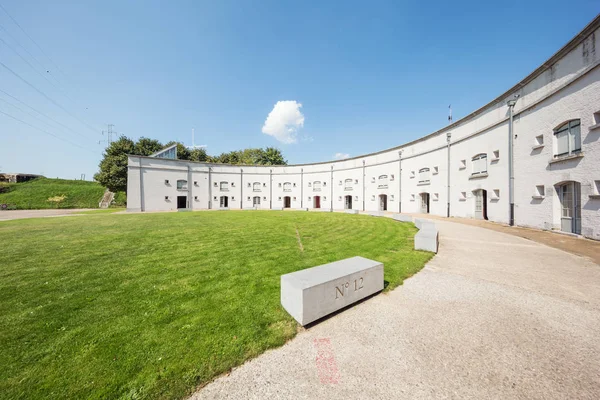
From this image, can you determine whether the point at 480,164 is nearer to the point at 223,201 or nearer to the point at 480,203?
the point at 480,203

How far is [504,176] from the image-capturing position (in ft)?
46.9

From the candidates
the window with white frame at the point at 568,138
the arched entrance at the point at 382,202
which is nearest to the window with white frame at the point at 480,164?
the window with white frame at the point at 568,138

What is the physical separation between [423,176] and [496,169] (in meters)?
8.03

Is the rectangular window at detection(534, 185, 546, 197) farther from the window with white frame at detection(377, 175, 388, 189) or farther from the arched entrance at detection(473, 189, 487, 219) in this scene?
the window with white frame at detection(377, 175, 388, 189)

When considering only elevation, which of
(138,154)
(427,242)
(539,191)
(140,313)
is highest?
(138,154)

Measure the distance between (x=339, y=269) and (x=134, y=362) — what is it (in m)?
3.32

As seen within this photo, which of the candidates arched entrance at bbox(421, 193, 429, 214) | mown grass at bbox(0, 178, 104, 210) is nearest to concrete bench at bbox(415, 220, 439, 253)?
arched entrance at bbox(421, 193, 429, 214)

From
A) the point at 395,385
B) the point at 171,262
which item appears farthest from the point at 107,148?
the point at 395,385

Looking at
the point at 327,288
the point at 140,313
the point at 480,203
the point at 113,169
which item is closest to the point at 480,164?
the point at 480,203

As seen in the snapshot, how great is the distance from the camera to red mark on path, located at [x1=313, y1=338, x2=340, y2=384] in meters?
2.40

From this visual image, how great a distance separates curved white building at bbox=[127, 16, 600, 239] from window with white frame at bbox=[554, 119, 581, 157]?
0.16ft

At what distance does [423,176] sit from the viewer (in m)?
23.0

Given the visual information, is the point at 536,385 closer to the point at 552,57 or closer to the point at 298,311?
the point at 298,311

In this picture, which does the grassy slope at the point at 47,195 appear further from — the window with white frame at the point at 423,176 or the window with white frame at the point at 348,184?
the window with white frame at the point at 423,176
